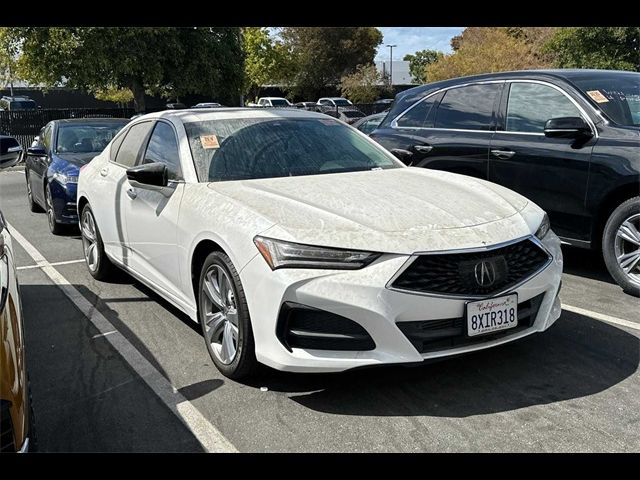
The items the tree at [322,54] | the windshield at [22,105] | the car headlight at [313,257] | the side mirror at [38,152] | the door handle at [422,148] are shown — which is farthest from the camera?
the tree at [322,54]

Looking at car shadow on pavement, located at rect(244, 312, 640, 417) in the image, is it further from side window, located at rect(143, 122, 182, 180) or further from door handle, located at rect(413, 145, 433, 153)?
door handle, located at rect(413, 145, 433, 153)

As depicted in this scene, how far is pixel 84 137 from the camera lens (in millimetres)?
8727

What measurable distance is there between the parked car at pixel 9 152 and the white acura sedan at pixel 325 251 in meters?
0.88

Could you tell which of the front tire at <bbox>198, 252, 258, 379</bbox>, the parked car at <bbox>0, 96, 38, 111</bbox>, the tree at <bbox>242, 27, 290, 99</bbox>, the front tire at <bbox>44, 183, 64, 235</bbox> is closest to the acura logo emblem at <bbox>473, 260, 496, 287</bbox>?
the front tire at <bbox>198, 252, 258, 379</bbox>

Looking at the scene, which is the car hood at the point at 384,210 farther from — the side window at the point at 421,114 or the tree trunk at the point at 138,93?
the tree trunk at the point at 138,93

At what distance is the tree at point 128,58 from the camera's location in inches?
924

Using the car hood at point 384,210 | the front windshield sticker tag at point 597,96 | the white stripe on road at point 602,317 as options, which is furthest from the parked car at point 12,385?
the front windshield sticker tag at point 597,96

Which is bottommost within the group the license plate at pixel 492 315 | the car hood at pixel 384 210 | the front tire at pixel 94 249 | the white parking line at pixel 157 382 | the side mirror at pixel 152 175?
the white parking line at pixel 157 382

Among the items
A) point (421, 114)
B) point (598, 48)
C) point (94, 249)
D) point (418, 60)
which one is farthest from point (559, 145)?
point (418, 60)

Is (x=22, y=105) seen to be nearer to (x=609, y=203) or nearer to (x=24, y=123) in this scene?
(x=24, y=123)

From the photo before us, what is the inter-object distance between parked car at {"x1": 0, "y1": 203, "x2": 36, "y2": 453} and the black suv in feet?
12.3
